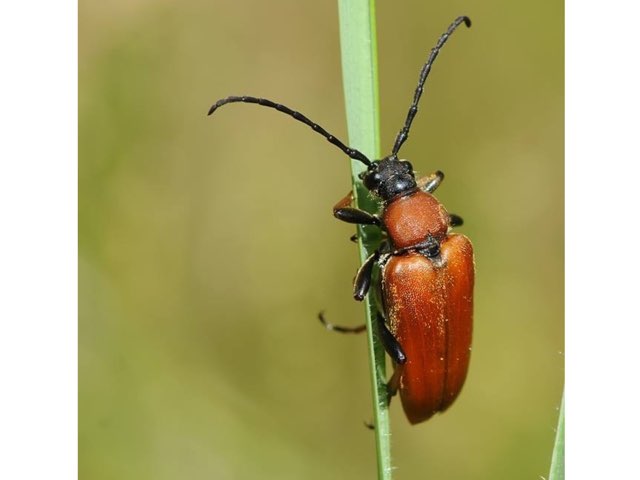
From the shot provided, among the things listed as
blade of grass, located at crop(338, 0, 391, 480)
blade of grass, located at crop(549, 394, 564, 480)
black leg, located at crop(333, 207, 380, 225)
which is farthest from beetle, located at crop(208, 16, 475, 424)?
blade of grass, located at crop(549, 394, 564, 480)

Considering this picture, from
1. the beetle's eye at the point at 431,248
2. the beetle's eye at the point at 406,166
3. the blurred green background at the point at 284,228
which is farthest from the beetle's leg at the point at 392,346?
the blurred green background at the point at 284,228

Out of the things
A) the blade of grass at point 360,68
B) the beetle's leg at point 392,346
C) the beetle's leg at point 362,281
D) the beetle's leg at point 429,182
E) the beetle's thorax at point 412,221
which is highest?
the blade of grass at point 360,68

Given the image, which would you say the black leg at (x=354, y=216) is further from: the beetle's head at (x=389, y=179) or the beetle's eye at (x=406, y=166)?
the beetle's eye at (x=406, y=166)

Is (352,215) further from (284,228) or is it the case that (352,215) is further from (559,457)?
(284,228)

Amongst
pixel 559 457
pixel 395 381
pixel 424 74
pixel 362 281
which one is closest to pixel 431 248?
pixel 362 281

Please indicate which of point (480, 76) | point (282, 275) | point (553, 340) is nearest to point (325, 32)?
point (480, 76)

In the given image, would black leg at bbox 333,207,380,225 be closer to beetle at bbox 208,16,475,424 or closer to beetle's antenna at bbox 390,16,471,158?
beetle at bbox 208,16,475,424
